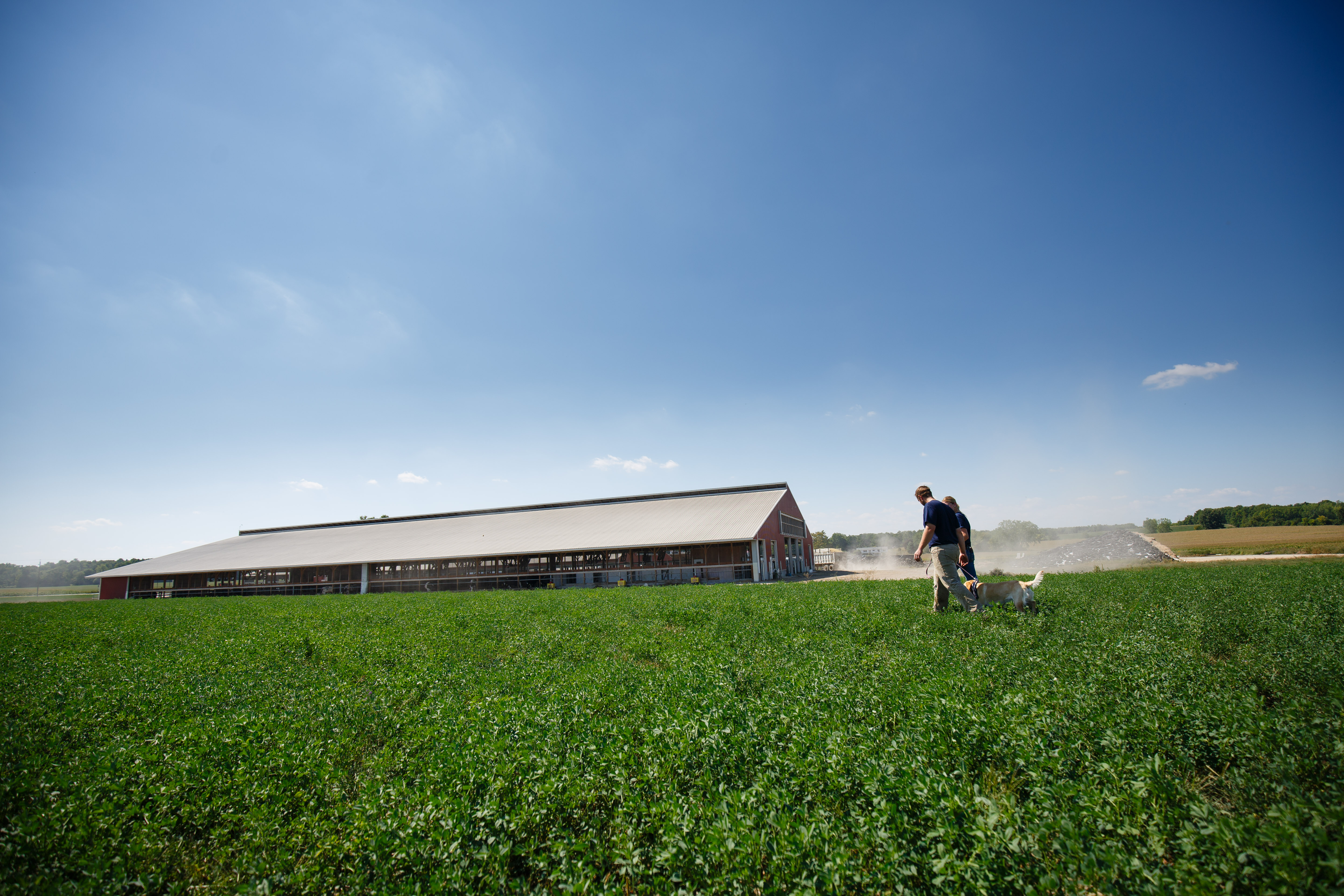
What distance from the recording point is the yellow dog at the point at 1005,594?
10617mm

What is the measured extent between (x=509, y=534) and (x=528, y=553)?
6.69 metres

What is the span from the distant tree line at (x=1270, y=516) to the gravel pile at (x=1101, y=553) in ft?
123

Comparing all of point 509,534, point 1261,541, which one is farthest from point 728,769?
point 1261,541

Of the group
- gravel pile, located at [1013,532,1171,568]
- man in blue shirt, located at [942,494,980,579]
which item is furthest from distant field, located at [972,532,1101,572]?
man in blue shirt, located at [942,494,980,579]

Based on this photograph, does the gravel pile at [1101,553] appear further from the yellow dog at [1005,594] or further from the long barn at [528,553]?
the yellow dog at [1005,594]

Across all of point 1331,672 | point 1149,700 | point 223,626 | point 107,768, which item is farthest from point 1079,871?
point 223,626

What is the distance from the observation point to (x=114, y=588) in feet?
161

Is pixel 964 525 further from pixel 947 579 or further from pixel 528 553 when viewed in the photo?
pixel 528 553

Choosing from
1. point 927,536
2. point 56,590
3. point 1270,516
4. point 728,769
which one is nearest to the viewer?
point 728,769

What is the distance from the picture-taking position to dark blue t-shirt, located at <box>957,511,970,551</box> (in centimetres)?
1084

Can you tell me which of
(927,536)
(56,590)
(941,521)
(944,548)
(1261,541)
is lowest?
(56,590)

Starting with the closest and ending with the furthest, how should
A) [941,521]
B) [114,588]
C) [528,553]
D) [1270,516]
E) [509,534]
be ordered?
[941,521] → [528,553] → [509,534] → [114,588] → [1270,516]

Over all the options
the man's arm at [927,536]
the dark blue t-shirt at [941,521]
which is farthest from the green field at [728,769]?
the dark blue t-shirt at [941,521]

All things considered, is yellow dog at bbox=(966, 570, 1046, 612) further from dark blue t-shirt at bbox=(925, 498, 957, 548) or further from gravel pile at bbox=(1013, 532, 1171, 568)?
gravel pile at bbox=(1013, 532, 1171, 568)
